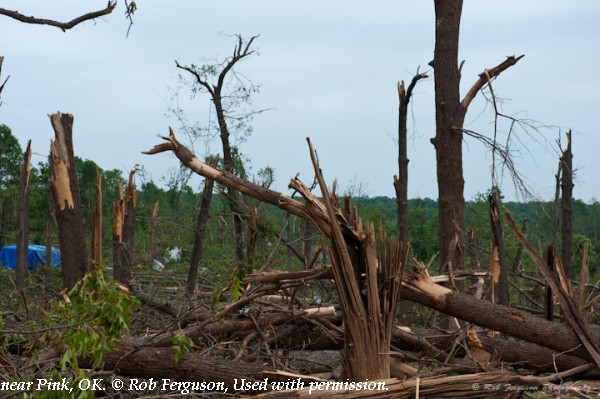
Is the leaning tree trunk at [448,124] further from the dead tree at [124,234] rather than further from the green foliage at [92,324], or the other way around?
the green foliage at [92,324]

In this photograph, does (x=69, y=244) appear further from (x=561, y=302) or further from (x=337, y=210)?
(x=561, y=302)

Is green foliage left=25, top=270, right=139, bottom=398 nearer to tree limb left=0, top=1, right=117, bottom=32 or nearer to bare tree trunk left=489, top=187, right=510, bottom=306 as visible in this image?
tree limb left=0, top=1, right=117, bottom=32

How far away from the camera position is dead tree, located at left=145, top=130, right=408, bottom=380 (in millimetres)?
4984

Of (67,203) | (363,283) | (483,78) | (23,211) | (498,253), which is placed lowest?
(363,283)

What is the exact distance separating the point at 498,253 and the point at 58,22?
524 cm

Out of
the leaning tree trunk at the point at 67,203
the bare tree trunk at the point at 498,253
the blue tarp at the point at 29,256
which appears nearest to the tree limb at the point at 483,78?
the bare tree trunk at the point at 498,253

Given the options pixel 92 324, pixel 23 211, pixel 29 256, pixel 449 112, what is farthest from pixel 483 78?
pixel 29 256

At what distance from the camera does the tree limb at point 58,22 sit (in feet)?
18.0

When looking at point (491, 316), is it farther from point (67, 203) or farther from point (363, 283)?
point (67, 203)

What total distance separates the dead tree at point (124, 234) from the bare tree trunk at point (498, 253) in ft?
16.2

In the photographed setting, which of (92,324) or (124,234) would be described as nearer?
(92,324)

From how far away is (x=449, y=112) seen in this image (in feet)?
28.9

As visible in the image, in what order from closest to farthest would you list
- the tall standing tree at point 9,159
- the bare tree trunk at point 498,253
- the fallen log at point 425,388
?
1. the fallen log at point 425,388
2. the bare tree trunk at point 498,253
3. the tall standing tree at point 9,159

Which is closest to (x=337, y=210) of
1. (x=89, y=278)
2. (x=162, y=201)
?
(x=89, y=278)
